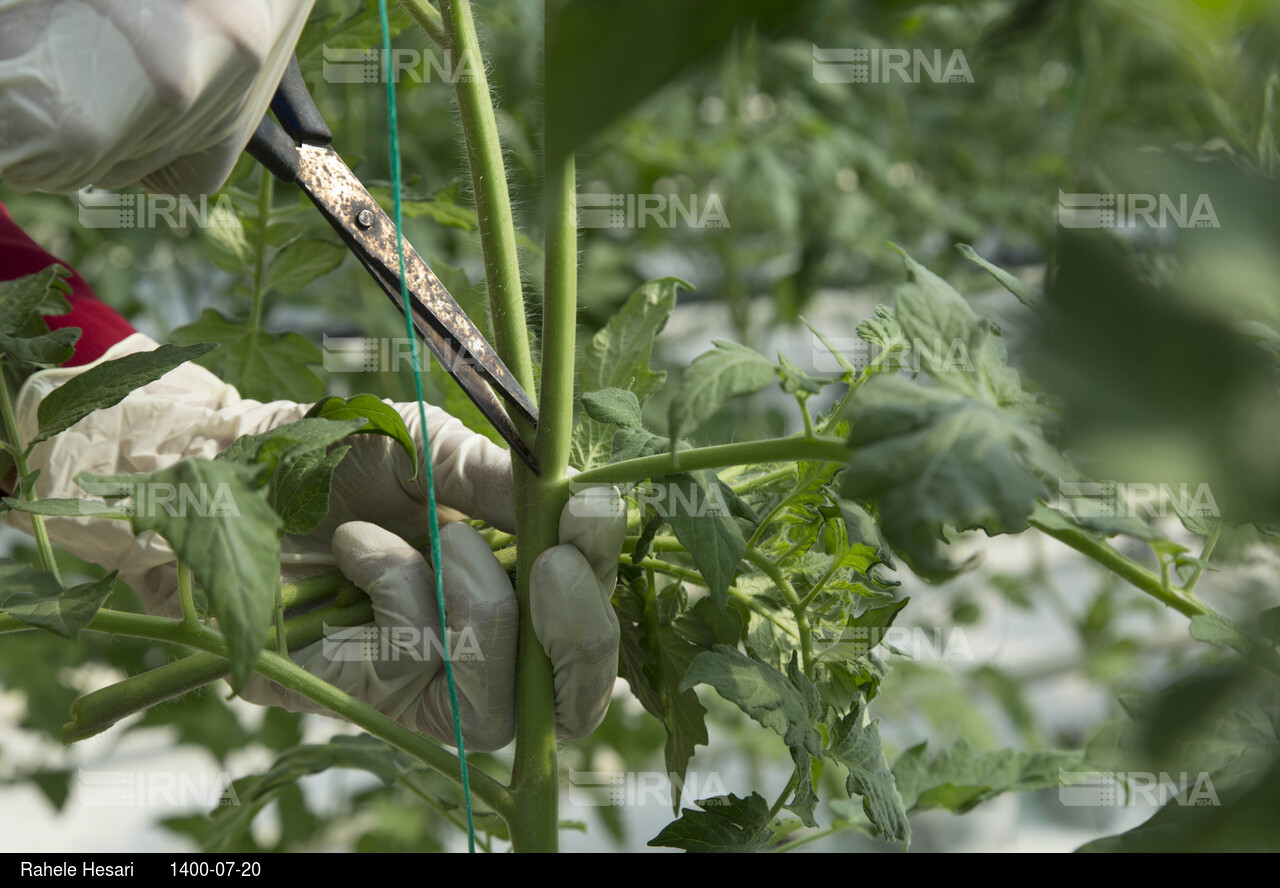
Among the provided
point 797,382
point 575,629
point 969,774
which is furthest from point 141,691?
point 969,774

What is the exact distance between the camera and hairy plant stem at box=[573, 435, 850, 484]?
0.30 m

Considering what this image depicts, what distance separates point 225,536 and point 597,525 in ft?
0.47

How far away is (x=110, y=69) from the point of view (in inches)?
13.1

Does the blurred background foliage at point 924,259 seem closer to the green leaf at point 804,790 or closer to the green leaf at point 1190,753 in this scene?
the green leaf at point 1190,753

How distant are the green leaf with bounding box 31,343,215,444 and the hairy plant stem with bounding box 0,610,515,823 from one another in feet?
0.24

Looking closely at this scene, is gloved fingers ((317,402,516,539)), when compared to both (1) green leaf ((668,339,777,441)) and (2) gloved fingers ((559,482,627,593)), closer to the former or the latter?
(2) gloved fingers ((559,482,627,593))

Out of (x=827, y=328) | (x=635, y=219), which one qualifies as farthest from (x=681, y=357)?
(x=827, y=328)

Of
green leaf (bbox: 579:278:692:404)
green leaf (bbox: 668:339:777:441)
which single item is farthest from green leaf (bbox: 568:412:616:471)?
green leaf (bbox: 668:339:777:441)

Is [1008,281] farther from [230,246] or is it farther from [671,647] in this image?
[230,246]

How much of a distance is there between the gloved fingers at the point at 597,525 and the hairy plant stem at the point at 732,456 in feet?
0.08

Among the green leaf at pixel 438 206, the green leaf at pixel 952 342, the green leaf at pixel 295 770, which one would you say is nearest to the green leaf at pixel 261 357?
the green leaf at pixel 438 206

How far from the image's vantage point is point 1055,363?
0.13 meters
